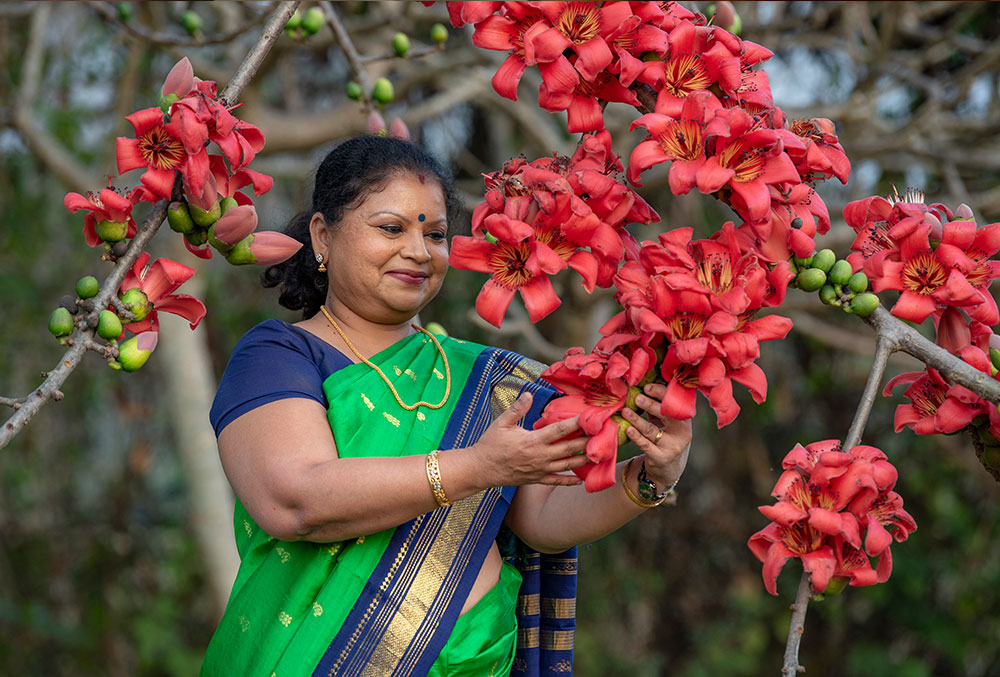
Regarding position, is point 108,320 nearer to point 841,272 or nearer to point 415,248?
point 415,248

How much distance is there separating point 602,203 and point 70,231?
200 inches

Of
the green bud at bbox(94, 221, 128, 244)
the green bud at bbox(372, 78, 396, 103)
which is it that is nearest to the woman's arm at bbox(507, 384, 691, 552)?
the green bud at bbox(94, 221, 128, 244)

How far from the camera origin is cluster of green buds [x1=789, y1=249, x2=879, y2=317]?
4.30 feet

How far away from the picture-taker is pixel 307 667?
1557mm

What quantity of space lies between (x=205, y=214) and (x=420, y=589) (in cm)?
73

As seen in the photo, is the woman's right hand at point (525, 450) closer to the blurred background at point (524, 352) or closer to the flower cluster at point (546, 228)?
the flower cluster at point (546, 228)

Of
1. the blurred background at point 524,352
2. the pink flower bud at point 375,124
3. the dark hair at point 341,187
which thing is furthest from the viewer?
the blurred background at point 524,352

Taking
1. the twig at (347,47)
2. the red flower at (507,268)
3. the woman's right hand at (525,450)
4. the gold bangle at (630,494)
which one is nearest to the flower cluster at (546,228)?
the red flower at (507,268)

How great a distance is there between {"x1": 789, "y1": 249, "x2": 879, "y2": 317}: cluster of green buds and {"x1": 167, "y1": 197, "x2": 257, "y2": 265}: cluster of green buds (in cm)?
82

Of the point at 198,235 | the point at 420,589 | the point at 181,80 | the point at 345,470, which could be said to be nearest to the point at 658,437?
the point at 345,470

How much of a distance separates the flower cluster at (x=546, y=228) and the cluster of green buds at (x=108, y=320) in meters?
0.51

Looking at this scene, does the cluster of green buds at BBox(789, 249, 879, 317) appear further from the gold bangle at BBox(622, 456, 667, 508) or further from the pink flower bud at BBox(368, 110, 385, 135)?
the pink flower bud at BBox(368, 110, 385, 135)

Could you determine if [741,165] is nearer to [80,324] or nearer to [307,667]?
[80,324]

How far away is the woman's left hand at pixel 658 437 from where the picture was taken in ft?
3.89
